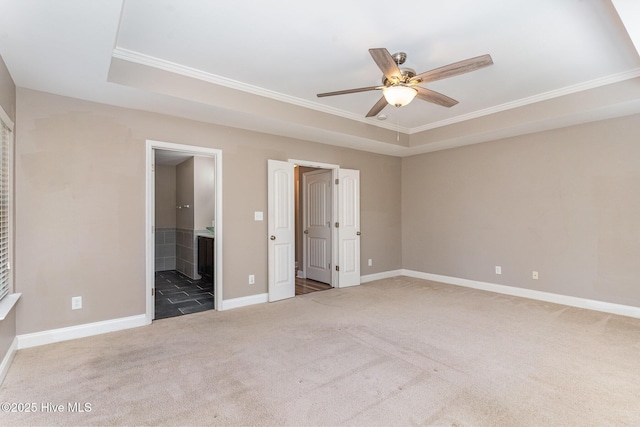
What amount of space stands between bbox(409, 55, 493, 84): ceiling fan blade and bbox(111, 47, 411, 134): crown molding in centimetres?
182

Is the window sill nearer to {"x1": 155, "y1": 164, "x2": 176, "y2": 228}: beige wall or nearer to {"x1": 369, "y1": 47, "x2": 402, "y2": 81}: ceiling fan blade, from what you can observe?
{"x1": 369, "y1": 47, "x2": 402, "y2": 81}: ceiling fan blade

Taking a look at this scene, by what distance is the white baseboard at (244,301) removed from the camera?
4.18 meters

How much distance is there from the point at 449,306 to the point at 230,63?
3984 millimetres

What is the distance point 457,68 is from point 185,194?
5896 mm

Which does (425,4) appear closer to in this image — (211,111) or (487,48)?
(487,48)

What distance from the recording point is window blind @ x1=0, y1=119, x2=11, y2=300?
2615mm

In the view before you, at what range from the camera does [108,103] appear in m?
3.40

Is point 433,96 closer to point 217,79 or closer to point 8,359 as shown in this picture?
point 217,79

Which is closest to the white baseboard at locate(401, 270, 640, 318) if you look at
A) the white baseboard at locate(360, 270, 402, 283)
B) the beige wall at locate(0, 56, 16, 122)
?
the white baseboard at locate(360, 270, 402, 283)

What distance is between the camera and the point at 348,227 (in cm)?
556

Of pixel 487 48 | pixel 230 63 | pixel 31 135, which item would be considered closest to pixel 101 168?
pixel 31 135

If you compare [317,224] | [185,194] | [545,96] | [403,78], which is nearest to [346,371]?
[403,78]

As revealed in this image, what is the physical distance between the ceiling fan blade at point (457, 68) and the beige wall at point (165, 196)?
6448mm

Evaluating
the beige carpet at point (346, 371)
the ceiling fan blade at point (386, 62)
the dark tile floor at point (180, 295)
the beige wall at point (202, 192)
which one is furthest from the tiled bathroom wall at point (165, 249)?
the ceiling fan blade at point (386, 62)
